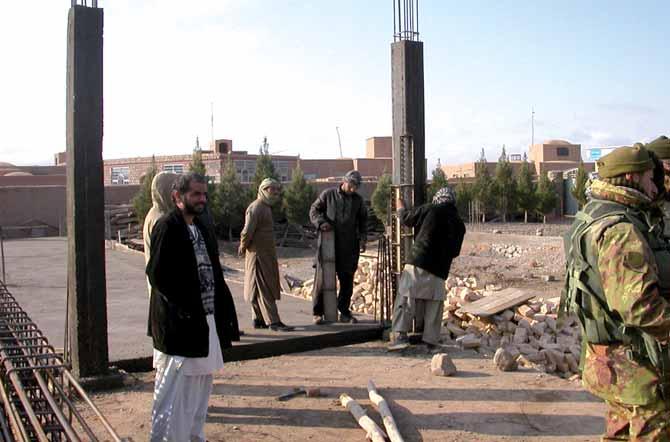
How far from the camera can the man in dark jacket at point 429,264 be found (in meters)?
6.82

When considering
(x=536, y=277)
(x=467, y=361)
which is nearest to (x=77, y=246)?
(x=467, y=361)

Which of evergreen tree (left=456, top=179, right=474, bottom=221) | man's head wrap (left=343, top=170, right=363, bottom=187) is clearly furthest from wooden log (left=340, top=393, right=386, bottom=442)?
evergreen tree (left=456, top=179, right=474, bottom=221)

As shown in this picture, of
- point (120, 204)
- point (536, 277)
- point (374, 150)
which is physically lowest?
point (536, 277)

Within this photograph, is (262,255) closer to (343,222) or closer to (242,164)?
(343,222)

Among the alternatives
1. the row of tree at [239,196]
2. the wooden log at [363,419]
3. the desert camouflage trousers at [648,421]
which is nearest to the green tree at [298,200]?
the row of tree at [239,196]

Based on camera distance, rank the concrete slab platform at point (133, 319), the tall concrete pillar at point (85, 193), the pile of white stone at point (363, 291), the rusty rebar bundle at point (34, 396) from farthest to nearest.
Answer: the pile of white stone at point (363, 291) < the concrete slab platform at point (133, 319) < the tall concrete pillar at point (85, 193) < the rusty rebar bundle at point (34, 396)

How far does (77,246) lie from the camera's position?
5484 mm

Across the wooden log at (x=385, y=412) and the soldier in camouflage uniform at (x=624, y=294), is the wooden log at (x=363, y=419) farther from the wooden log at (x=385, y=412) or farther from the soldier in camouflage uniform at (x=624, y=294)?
the soldier in camouflage uniform at (x=624, y=294)

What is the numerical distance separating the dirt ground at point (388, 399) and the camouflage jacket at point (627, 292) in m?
1.65

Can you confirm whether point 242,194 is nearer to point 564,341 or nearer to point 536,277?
point 536,277

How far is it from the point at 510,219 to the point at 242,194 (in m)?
17.2

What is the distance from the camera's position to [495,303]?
9.59 meters

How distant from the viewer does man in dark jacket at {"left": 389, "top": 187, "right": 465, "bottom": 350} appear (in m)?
6.82

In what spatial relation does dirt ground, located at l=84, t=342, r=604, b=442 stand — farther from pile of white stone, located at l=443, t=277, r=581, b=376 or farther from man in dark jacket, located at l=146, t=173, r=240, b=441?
pile of white stone, located at l=443, t=277, r=581, b=376
